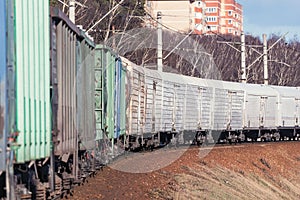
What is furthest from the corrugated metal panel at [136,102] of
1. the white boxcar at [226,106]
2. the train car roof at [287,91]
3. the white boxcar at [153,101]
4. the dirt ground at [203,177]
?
the train car roof at [287,91]

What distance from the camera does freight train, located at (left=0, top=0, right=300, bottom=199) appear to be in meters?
8.63

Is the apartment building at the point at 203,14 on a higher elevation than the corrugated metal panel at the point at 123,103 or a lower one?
higher

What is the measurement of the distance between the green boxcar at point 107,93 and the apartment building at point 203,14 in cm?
5411

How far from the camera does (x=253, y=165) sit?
88.1ft

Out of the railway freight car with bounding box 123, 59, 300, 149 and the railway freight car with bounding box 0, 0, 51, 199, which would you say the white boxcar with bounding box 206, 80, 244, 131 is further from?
the railway freight car with bounding box 0, 0, 51, 199

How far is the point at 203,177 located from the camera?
19.8 metres

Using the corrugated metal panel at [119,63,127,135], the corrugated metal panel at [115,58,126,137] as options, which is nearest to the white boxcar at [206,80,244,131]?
the corrugated metal panel at [119,63,127,135]

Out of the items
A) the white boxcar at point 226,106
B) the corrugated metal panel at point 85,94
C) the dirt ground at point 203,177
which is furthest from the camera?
the white boxcar at point 226,106

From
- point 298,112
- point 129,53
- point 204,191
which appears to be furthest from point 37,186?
point 129,53

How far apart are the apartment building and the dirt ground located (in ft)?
155

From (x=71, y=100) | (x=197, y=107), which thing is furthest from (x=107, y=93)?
(x=197, y=107)

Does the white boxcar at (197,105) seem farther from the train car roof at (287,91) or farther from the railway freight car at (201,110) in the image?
the train car roof at (287,91)

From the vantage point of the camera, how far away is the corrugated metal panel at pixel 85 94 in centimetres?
1404

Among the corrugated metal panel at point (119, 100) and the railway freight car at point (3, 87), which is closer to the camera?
the railway freight car at point (3, 87)
